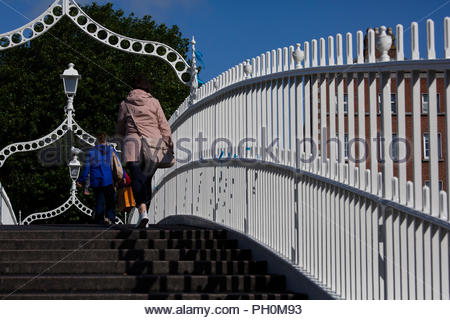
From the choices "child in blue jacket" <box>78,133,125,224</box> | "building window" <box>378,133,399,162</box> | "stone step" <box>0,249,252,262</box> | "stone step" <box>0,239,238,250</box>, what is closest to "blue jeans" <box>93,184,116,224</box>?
"child in blue jacket" <box>78,133,125,224</box>

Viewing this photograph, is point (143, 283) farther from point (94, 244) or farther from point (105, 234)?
point (105, 234)

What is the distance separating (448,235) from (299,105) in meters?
2.93

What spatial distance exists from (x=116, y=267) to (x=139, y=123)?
2.76 m

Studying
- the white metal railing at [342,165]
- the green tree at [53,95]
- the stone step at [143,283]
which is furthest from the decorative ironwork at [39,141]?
the green tree at [53,95]

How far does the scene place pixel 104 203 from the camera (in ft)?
43.0

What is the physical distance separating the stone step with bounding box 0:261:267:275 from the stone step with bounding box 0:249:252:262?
25cm

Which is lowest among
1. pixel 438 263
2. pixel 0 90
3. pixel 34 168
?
pixel 438 263

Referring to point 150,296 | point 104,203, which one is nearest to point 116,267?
point 150,296

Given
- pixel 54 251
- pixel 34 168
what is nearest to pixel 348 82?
pixel 54 251

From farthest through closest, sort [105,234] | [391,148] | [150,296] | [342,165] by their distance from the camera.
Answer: [105,234] → [150,296] → [342,165] → [391,148]

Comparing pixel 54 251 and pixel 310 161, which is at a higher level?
pixel 310 161

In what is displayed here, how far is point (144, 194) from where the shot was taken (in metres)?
10.4

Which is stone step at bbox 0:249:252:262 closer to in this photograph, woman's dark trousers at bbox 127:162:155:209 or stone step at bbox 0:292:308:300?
stone step at bbox 0:292:308:300

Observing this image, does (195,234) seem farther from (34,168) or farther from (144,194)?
(34,168)
